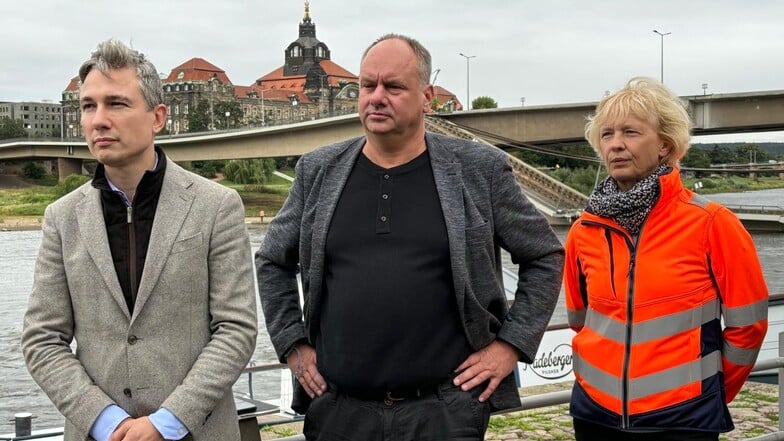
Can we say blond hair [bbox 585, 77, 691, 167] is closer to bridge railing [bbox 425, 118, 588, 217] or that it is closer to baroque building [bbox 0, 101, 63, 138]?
bridge railing [bbox 425, 118, 588, 217]

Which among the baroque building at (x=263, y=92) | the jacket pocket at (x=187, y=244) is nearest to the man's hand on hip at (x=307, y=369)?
the jacket pocket at (x=187, y=244)

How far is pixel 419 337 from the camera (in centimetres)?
231

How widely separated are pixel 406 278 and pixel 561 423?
3.39m

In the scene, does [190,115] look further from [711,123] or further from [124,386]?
[124,386]

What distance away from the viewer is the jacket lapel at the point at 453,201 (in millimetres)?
2326

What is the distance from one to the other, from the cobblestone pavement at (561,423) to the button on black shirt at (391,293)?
2.74 meters

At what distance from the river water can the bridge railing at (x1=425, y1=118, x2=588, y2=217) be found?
138 centimetres

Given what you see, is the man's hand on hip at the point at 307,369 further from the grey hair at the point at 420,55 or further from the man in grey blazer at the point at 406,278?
the grey hair at the point at 420,55

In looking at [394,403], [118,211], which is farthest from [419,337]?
[118,211]

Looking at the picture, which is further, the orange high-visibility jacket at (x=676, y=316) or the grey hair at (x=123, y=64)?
the orange high-visibility jacket at (x=676, y=316)

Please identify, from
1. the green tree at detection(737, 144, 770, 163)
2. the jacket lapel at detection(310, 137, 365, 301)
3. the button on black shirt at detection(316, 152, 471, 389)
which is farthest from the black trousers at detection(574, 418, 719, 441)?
the green tree at detection(737, 144, 770, 163)

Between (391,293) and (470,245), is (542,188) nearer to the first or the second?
(470,245)

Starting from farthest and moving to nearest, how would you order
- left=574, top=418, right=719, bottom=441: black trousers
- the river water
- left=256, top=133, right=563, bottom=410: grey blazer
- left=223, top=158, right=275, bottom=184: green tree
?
left=223, top=158, right=275, bottom=184: green tree
the river water
left=574, top=418, right=719, bottom=441: black trousers
left=256, top=133, right=563, bottom=410: grey blazer

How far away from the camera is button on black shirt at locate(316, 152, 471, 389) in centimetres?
230
